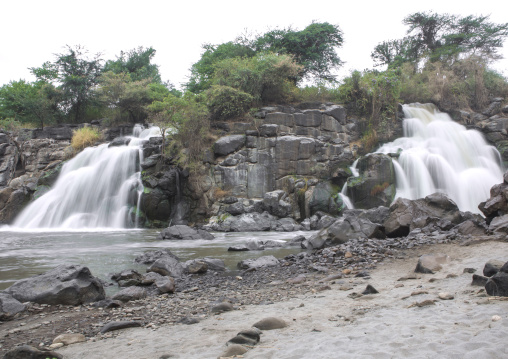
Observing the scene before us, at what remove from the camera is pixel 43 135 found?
Answer: 25.4 meters

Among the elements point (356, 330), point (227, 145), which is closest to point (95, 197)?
point (227, 145)

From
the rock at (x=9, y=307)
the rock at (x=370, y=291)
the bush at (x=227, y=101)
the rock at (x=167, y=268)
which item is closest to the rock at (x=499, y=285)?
the rock at (x=370, y=291)

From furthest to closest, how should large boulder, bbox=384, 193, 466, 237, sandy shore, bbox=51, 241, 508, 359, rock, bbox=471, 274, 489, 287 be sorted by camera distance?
large boulder, bbox=384, 193, 466, 237 → rock, bbox=471, 274, 489, 287 → sandy shore, bbox=51, 241, 508, 359

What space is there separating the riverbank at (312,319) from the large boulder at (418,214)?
381 centimetres

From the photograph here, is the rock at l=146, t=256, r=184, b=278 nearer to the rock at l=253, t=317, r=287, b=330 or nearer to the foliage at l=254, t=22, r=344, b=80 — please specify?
the rock at l=253, t=317, r=287, b=330

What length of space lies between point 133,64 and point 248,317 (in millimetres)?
36054

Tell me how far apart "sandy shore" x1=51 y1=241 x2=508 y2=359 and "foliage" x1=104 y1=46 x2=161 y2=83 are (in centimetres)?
3320

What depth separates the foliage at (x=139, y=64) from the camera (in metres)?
33.4

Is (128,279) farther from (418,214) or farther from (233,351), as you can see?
(418,214)

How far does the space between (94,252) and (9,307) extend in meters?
5.42

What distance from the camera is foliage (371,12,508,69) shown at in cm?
2866

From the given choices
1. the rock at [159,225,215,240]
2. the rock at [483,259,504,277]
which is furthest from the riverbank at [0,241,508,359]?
the rock at [159,225,215,240]

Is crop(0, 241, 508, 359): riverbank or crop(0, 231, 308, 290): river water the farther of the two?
crop(0, 231, 308, 290): river water

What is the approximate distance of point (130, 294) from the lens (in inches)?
196
